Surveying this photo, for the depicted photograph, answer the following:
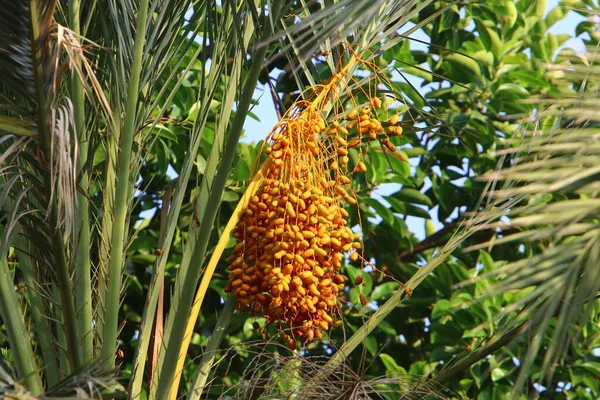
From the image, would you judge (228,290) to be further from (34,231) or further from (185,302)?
(34,231)

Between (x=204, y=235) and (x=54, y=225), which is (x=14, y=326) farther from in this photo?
(x=204, y=235)

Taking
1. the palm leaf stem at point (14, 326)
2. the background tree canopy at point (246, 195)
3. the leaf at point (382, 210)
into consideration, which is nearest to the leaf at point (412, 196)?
the background tree canopy at point (246, 195)

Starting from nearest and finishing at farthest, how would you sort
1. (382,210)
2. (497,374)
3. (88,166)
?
(88,166) → (497,374) → (382,210)

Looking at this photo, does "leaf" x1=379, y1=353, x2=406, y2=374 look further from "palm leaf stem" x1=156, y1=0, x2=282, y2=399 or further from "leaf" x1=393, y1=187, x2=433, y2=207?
"palm leaf stem" x1=156, y1=0, x2=282, y2=399

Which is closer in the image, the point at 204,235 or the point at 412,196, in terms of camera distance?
the point at 204,235

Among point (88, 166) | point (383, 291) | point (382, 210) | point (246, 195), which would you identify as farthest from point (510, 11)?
point (88, 166)

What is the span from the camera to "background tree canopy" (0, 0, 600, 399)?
1667mm

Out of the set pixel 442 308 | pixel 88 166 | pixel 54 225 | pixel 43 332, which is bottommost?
pixel 442 308

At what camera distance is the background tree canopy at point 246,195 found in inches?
65.6

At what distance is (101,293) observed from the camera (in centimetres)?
254

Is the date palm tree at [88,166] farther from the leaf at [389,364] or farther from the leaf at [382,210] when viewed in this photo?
the leaf at [389,364]

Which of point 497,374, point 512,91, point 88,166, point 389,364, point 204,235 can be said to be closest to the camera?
point 204,235

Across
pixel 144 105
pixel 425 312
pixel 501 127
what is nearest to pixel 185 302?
pixel 144 105

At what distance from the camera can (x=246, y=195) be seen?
2.58 m
